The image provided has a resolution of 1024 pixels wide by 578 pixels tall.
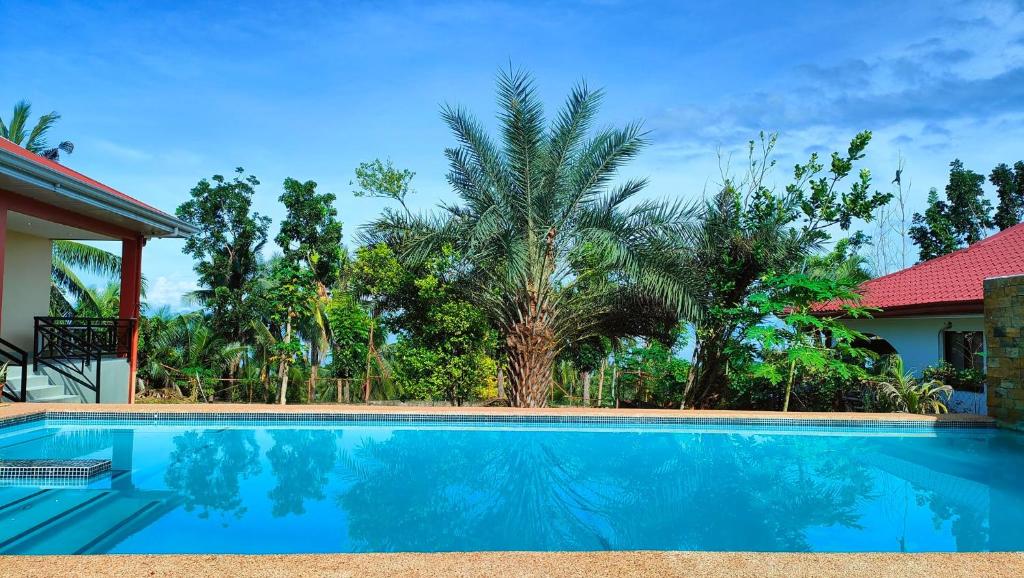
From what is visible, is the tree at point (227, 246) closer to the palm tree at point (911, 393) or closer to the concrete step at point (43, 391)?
the concrete step at point (43, 391)

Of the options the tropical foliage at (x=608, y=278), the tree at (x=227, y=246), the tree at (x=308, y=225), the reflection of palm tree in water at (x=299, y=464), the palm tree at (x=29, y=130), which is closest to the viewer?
the reflection of palm tree in water at (x=299, y=464)

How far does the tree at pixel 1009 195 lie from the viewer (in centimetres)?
2319

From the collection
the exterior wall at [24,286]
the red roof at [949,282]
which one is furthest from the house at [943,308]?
the exterior wall at [24,286]

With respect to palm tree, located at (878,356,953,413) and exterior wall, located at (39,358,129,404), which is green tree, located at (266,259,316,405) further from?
palm tree, located at (878,356,953,413)

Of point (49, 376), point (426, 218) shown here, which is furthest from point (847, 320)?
point (49, 376)

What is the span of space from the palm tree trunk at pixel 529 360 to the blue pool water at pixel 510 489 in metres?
1.86

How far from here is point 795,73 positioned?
17.8 meters

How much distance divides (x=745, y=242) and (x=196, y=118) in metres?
14.4

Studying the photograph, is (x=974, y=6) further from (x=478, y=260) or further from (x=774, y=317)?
(x=478, y=260)

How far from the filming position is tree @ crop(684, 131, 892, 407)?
38.2 ft

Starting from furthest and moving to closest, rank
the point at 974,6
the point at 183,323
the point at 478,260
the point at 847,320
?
the point at 183,323
the point at 847,320
the point at 974,6
the point at 478,260

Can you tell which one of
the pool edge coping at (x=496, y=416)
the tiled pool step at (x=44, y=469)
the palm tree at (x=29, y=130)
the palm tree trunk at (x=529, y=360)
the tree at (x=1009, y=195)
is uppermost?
the palm tree at (x=29, y=130)

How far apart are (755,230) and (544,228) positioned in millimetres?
3473

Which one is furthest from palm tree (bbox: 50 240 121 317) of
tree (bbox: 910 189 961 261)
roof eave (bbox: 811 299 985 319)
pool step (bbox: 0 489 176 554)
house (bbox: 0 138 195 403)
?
tree (bbox: 910 189 961 261)
